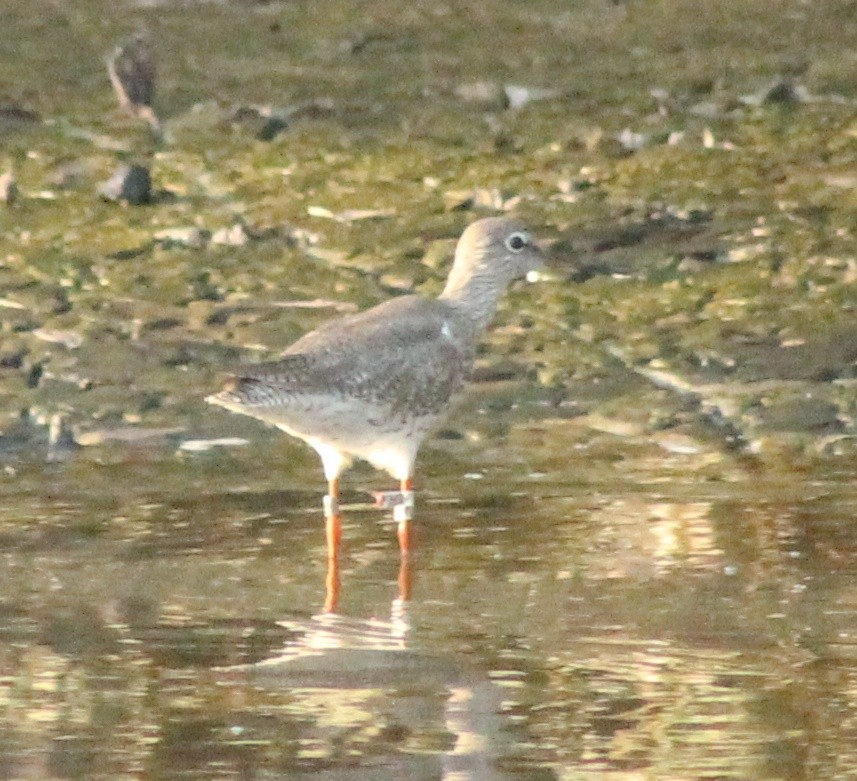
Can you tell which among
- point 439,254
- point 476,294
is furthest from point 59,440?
point 439,254

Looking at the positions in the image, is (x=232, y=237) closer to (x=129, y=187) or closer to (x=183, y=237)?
A: (x=183, y=237)

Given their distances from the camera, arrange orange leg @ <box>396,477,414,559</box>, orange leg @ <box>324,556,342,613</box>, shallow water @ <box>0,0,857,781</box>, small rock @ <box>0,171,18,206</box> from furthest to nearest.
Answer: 1. small rock @ <box>0,171,18,206</box>
2. orange leg @ <box>396,477,414,559</box>
3. orange leg @ <box>324,556,342,613</box>
4. shallow water @ <box>0,0,857,781</box>

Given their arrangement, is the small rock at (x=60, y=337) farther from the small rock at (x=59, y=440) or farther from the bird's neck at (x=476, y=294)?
the bird's neck at (x=476, y=294)

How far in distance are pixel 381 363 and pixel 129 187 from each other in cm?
495

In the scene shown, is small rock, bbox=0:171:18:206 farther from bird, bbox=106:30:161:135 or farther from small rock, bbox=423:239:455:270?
small rock, bbox=423:239:455:270

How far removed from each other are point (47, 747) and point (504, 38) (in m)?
11.9

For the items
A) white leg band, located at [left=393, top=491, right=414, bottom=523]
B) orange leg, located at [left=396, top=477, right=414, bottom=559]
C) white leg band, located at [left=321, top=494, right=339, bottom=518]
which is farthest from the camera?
white leg band, located at [left=393, top=491, right=414, bottom=523]

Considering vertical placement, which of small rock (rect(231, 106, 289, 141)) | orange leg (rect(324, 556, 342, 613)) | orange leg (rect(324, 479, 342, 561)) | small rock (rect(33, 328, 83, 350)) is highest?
small rock (rect(231, 106, 289, 141))

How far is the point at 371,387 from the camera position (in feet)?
33.2

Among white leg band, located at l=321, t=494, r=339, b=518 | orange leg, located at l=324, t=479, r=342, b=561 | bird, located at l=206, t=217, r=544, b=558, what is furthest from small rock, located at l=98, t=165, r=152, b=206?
white leg band, located at l=321, t=494, r=339, b=518

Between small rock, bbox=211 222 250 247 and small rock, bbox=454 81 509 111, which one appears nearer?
small rock, bbox=211 222 250 247

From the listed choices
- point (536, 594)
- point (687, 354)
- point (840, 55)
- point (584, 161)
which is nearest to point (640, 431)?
point (687, 354)

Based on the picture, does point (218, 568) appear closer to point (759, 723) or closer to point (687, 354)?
point (759, 723)

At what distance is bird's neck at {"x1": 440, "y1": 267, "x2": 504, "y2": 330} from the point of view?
443 inches
